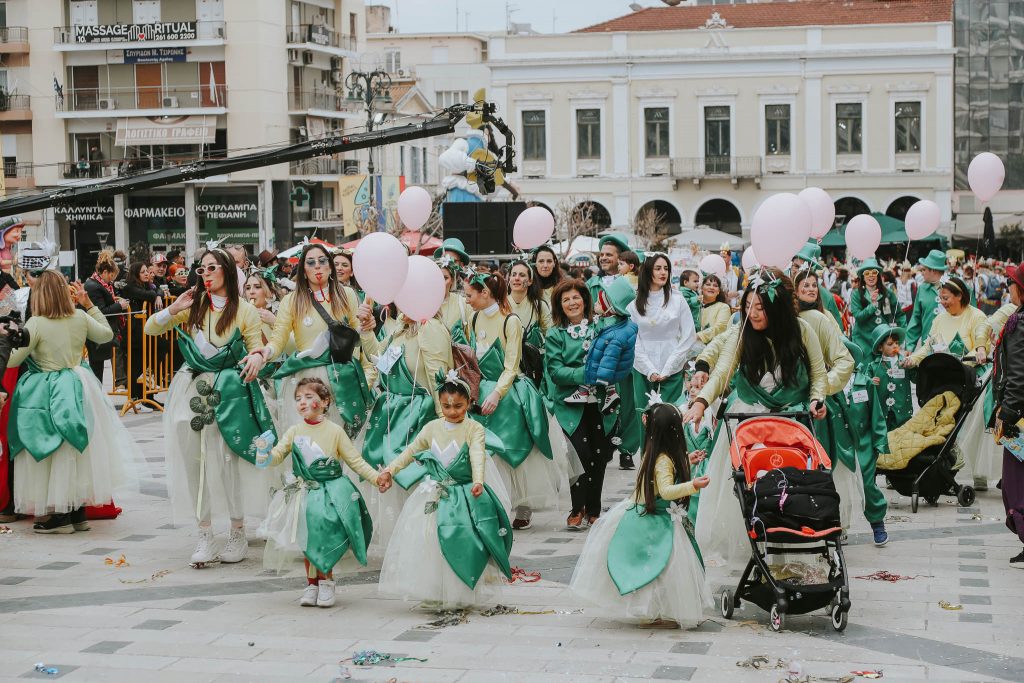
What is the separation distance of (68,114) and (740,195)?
81.4 feet

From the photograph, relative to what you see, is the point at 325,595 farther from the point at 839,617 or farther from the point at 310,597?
the point at 839,617

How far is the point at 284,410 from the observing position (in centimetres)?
909

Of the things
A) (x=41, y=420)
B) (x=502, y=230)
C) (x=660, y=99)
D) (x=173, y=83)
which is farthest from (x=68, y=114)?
(x=41, y=420)

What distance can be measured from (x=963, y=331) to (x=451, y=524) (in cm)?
575

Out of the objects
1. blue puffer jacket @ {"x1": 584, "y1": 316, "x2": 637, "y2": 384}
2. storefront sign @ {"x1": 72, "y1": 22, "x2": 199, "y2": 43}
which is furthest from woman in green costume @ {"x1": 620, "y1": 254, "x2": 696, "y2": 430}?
storefront sign @ {"x1": 72, "y1": 22, "x2": 199, "y2": 43}

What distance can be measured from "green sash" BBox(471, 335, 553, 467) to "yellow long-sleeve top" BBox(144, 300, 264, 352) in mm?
1653

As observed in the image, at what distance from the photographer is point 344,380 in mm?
8891

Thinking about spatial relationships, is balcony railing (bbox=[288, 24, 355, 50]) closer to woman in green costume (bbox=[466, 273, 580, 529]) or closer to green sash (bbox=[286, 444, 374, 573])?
woman in green costume (bbox=[466, 273, 580, 529])

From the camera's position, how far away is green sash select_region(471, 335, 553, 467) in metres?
9.60

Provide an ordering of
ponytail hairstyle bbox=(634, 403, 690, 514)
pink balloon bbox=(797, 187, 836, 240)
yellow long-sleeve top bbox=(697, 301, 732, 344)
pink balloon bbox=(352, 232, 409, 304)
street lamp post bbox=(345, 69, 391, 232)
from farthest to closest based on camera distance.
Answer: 1. street lamp post bbox=(345, 69, 391, 232)
2. yellow long-sleeve top bbox=(697, 301, 732, 344)
3. pink balloon bbox=(797, 187, 836, 240)
4. pink balloon bbox=(352, 232, 409, 304)
5. ponytail hairstyle bbox=(634, 403, 690, 514)

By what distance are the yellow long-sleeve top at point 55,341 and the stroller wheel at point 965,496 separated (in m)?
6.36

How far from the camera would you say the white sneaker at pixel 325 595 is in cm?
750

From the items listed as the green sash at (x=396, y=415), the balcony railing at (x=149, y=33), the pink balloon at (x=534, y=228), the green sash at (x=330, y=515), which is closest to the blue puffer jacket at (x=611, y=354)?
the green sash at (x=396, y=415)

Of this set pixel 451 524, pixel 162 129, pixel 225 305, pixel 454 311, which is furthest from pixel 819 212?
pixel 162 129
